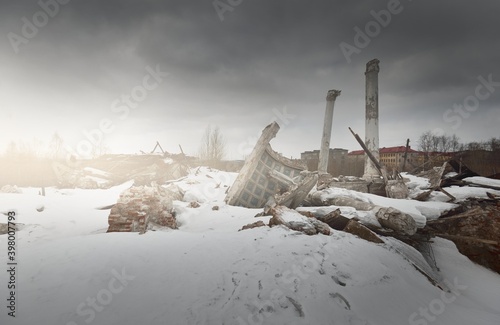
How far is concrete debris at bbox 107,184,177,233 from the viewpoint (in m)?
4.57

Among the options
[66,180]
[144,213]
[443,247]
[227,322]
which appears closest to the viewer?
[227,322]

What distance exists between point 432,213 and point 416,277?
10.5 ft

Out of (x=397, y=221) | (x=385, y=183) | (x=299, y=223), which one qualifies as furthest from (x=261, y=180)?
(x=385, y=183)

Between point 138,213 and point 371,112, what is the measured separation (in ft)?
46.5

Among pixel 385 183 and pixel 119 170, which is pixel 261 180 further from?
pixel 119 170

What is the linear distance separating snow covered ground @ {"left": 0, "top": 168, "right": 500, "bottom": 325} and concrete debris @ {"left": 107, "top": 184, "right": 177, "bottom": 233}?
0.71m

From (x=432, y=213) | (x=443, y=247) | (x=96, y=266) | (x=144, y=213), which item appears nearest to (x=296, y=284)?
(x=96, y=266)

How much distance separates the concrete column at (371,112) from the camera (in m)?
13.0

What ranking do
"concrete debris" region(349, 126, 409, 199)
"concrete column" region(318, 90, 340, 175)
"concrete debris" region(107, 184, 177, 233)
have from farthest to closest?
"concrete column" region(318, 90, 340, 175) < "concrete debris" region(349, 126, 409, 199) < "concrete debris" region(107, 184, 177, 233)

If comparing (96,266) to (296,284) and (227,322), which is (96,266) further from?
(296,284)

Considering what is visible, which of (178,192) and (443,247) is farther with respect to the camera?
(178,192)

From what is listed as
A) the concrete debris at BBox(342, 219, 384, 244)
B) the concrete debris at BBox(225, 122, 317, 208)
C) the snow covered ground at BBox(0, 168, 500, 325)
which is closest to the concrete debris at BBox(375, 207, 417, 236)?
the snow covered ground at BBox(0, 168, 500, 325)

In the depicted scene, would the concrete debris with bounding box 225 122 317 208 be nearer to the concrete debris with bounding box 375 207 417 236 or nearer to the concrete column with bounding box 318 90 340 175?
Result: the concrete debris with bounding box 375 207 417 236

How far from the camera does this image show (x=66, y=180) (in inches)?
580
